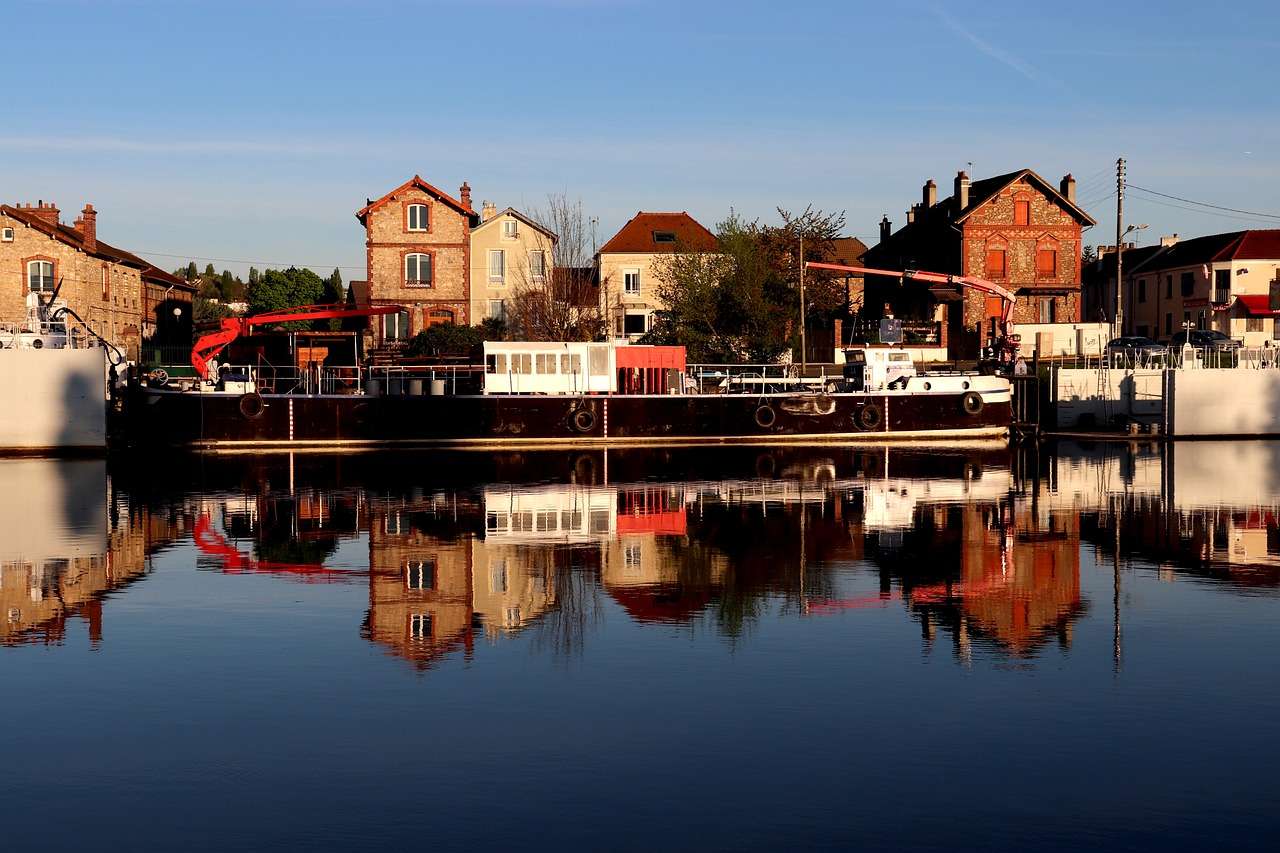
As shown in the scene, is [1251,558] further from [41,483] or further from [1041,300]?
[1041,300]

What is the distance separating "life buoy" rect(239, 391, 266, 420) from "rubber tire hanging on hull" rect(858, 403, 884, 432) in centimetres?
2456

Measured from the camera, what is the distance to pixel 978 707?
14.4 metres

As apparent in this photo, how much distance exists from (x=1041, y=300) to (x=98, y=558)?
6445cm

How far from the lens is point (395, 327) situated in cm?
7869

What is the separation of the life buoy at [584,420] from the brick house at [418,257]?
934 inches

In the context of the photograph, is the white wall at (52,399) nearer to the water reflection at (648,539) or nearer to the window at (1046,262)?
the water reflection at (648,539)

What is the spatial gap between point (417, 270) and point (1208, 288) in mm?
47408

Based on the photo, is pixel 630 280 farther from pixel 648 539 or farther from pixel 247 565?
pixel 247 565

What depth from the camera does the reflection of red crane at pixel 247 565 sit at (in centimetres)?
2355

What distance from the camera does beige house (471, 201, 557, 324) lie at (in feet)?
263

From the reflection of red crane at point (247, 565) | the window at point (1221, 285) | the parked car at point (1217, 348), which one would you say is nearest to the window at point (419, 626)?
the reflection of red crane at point (247, 565)

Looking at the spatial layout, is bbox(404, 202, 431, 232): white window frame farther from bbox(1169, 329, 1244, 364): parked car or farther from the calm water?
the calm water

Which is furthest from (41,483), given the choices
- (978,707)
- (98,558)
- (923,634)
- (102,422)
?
(978,707)

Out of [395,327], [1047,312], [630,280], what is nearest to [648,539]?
[395,327]
